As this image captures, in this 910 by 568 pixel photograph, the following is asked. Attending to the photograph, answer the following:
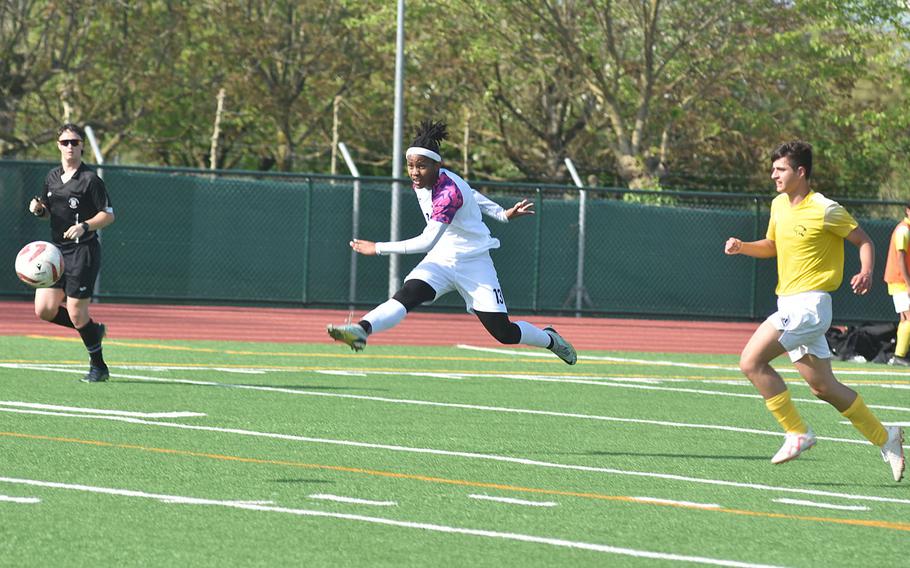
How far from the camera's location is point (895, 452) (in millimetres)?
8828

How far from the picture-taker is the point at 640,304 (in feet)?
86.7

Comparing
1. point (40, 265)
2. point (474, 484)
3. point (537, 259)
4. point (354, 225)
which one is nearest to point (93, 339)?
point (40, 265)

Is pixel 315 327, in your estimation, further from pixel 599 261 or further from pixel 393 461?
pixel 393 461

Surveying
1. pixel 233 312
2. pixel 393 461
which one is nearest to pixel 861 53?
pixel 233 312

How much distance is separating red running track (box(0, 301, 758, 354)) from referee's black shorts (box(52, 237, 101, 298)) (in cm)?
670

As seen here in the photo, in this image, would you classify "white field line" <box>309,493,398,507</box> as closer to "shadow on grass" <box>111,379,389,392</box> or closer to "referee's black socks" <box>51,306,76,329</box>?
"shadow on grass" <box>111,379,389,392</box>

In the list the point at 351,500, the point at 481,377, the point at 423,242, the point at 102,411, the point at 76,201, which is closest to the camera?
the point at 351,500

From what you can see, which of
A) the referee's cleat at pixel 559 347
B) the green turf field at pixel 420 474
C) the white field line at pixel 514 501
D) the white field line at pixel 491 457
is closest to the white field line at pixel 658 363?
the green turf field at pixel 420 474

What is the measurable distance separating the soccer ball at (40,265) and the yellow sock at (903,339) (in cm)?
1046

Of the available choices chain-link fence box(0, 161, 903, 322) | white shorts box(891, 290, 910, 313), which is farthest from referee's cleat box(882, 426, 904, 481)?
chain-link fence box(0, 161, 903, 322)

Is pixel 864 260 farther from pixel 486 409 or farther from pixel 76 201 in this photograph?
pixel 76 201

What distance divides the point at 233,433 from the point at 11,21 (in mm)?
29242

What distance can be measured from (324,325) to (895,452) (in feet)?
48.3

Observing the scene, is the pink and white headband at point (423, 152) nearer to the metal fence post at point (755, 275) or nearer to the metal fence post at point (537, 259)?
the metal fence post at point (537, 259)
